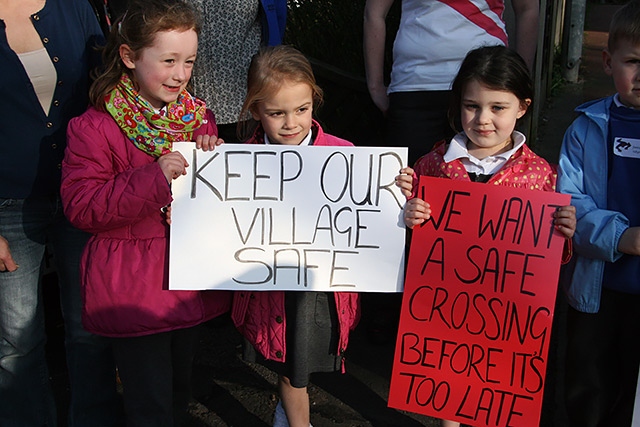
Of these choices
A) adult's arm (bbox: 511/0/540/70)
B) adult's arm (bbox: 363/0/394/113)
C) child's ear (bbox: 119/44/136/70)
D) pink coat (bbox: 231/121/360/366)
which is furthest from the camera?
adult's arm (bbox: 363/0/394/113)

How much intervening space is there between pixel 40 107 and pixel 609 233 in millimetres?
1953

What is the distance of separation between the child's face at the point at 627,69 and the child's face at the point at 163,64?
138cm

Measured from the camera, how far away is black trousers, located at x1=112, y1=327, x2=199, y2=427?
99.4 inches

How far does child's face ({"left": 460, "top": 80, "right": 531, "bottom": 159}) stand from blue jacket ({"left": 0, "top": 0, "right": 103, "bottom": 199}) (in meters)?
1.38

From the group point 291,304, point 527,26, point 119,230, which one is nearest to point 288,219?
point 291,304

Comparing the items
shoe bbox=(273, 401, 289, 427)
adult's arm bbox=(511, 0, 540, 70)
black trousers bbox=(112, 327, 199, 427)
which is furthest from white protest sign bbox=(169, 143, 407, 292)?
adult's arm bbox=(511, 0, 540, 70)

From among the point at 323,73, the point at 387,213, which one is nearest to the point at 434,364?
the point at 387,213

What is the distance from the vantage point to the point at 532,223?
234 centimetres

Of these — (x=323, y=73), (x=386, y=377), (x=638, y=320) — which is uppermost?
(x=323, y=73)

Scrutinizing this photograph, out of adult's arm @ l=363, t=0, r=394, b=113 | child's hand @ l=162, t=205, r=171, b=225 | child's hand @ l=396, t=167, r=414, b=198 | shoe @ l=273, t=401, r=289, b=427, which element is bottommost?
shoe @ l=273, t=401, r=289, b=427

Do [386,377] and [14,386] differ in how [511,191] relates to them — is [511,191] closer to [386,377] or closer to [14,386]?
[386,377]

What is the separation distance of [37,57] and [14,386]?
125 cm

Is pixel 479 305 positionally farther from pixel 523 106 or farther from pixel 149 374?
pixel 149 374

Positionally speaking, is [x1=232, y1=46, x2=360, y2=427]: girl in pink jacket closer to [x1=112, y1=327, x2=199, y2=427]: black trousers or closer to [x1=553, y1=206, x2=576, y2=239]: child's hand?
[x1=112, y1=327, x2=199, y2=427]: black trousers
